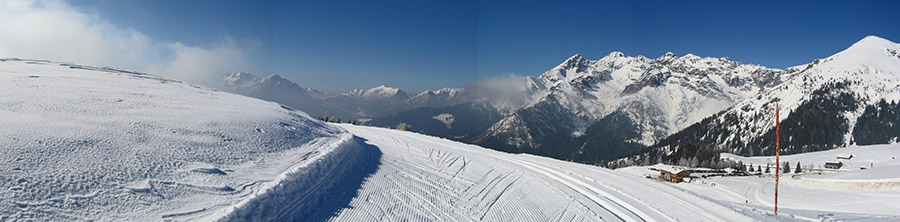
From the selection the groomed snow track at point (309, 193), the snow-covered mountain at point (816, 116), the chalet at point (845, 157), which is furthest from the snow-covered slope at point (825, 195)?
the snow-covered mountain at point (816, 116)

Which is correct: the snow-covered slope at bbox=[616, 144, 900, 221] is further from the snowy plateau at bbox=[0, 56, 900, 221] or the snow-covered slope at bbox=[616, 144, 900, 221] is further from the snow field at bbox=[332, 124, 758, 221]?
the snow field at bbox=[332, 124, 758, 221]

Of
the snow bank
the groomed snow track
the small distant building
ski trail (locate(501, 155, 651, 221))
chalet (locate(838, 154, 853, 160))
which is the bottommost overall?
the groomed snow track

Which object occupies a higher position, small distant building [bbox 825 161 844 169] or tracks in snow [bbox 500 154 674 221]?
small distant building [bbox 825 161 844 169]

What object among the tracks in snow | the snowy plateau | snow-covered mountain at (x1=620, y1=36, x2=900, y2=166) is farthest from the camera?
snow-covered mountain at (x1=620, y1=36, x2=900, y2=166)

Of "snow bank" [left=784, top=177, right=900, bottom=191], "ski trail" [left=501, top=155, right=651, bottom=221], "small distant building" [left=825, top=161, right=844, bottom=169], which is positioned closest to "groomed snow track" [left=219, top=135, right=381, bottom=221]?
"ski trail" [left=501, top=155, right=651, bottom=221]

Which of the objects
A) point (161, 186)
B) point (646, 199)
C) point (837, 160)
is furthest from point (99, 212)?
point (837, 160)

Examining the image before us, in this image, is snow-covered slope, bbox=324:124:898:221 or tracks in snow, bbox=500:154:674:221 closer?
snow-covered slope, bbox=324:124:898:221

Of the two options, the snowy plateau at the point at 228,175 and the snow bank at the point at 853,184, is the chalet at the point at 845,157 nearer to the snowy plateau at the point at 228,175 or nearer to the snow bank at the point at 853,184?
the snow bank at the point at 853,184
